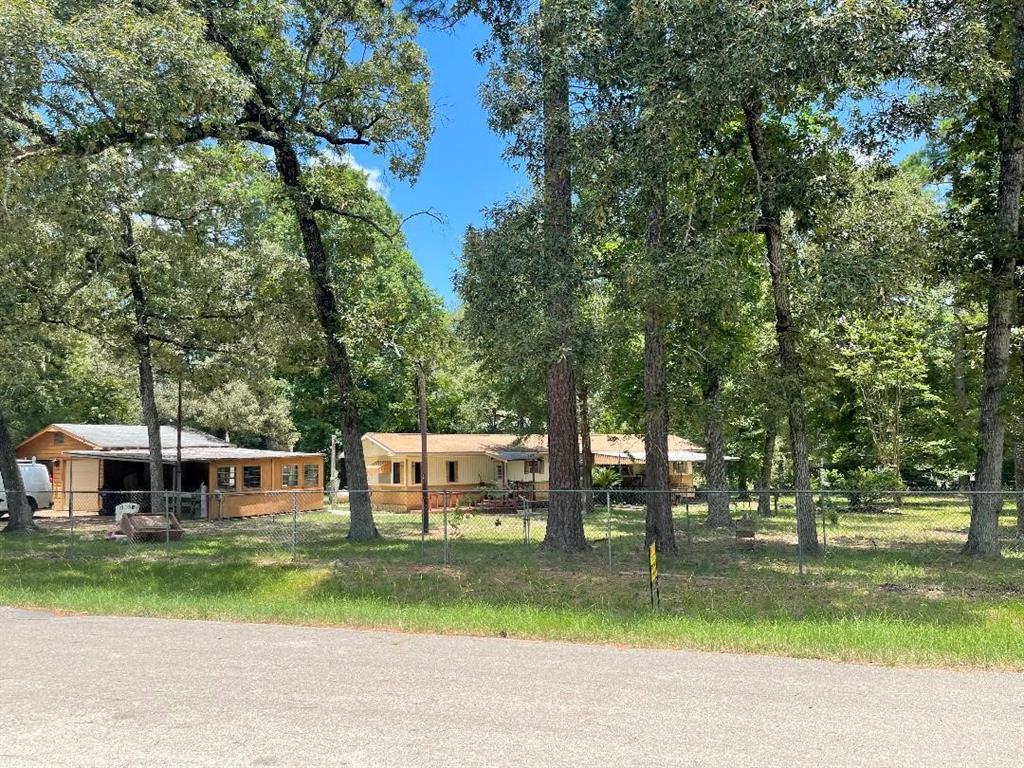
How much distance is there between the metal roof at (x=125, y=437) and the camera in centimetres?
3044

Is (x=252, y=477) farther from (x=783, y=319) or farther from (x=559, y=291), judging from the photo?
(x=783, y=319)

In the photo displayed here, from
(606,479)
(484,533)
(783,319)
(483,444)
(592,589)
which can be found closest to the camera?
(592,589)

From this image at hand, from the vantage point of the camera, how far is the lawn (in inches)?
324

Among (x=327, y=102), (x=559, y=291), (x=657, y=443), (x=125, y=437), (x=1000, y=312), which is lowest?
(x=657, y=443)

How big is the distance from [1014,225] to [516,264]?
924 centimetres

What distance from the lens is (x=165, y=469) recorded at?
103 ft

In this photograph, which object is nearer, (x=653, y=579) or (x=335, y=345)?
(x=653, y=579)

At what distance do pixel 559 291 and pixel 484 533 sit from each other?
9521 mm

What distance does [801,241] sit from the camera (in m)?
16.8

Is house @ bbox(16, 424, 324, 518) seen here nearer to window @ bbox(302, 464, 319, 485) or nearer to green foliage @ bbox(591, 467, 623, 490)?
window @ bbox(302, 464, 319, 485)

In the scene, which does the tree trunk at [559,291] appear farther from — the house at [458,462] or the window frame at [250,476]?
the window frame at [250,476]

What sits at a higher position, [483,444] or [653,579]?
[483,444]

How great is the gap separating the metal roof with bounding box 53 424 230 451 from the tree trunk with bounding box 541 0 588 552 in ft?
62.3

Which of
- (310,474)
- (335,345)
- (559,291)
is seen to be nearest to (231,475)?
(310,474)
